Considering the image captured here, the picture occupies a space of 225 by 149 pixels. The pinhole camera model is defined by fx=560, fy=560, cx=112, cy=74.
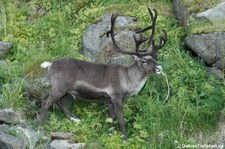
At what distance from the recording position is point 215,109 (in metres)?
9.59

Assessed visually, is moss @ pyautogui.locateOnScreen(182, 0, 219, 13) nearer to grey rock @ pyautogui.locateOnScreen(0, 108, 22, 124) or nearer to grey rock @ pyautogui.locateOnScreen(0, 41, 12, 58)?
grey rock @ pyautogui.locateOnScreen(0, 41, 12, 58)

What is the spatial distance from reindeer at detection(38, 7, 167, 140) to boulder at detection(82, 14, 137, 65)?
1.20 meters

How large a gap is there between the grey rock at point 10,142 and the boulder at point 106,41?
3472 mm

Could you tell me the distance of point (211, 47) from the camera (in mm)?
10594

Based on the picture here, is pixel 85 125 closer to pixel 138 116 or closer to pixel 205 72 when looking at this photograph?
pixel 138 116

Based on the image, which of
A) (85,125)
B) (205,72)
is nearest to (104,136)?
(85,125)

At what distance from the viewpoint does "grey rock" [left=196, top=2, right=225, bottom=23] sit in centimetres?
1118

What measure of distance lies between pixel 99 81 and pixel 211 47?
2382 mm

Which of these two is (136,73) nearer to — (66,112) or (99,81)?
(99,81)

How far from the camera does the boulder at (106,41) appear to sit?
11305mm

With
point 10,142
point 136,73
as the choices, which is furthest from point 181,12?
point 10,142

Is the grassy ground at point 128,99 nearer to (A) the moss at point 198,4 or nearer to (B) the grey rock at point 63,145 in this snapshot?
(B) the grey rock at point 63,145

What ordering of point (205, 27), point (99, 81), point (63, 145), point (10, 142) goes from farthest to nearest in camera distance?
point (205, 27) → point (99, 81) → point (63, 145) → point (10, 142)

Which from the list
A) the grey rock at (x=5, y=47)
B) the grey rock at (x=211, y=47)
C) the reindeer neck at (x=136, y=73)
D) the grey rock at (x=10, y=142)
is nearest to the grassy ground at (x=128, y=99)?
the grey rock at (x=5, y=47)
